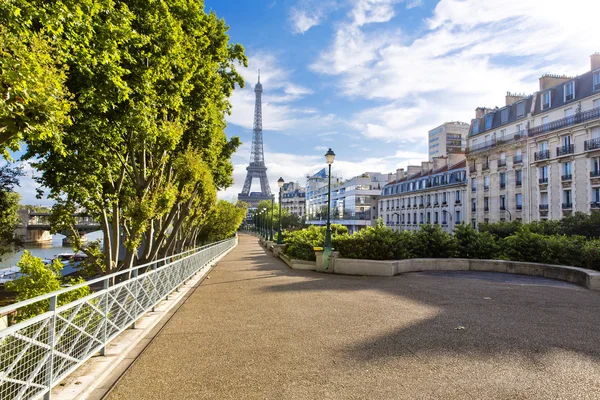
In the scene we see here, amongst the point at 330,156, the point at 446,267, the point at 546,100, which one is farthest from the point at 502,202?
the point at 330,156

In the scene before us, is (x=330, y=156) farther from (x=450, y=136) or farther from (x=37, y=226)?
(x=450, y=136)

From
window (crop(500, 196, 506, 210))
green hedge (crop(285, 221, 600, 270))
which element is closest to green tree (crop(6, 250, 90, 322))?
green hedge (crop(285, 221, 600, 270))

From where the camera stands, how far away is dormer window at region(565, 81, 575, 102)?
39.0 metres

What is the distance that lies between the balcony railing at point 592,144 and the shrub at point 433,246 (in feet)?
101

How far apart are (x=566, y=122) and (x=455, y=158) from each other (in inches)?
928

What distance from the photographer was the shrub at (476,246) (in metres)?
15.7

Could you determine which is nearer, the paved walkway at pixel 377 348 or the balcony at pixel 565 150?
the paved walkway at pixel 377 348

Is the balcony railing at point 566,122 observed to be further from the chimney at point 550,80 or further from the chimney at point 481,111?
the chimney at point 481,111

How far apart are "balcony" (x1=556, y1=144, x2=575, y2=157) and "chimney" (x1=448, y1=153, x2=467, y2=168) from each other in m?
21.8

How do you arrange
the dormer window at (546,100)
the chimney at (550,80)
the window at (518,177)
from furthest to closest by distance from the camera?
the window at (518,177), the chimney at (550,80), the dormer window at (546,100)

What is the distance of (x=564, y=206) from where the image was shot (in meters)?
39.8

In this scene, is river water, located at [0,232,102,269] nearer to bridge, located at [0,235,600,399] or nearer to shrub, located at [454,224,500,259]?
shrub, located at [454,224,500,259]

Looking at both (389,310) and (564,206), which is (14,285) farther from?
(564,206)

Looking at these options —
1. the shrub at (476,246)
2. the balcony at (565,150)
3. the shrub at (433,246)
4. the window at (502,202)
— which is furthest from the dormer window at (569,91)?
the shrub at (433,246)
